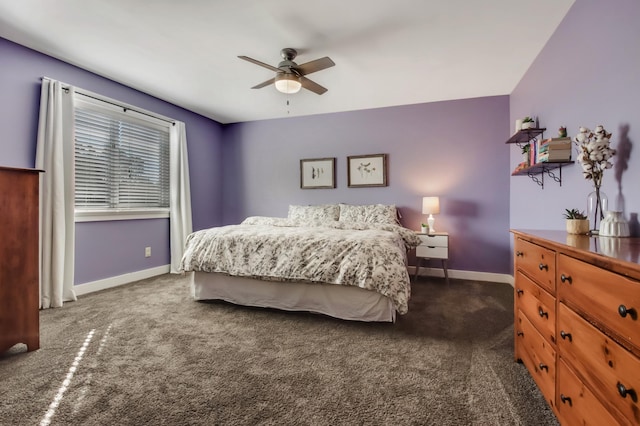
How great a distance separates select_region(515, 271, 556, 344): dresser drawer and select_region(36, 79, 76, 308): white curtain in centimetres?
365

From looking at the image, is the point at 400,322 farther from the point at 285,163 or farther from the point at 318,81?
the point at 285,163

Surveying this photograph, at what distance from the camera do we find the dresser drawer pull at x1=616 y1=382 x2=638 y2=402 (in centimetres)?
70

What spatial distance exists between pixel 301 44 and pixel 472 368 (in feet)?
8.87

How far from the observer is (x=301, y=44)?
2.49 metres

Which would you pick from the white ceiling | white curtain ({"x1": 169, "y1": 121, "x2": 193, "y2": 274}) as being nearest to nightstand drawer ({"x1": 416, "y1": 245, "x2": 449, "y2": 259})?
the white ceiling

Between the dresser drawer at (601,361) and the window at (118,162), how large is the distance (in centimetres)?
389

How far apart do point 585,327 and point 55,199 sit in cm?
377

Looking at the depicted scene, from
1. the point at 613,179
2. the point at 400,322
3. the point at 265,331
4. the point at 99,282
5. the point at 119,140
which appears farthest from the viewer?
the point at 119,140

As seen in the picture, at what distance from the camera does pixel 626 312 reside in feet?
2.34

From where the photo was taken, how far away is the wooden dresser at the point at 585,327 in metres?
0.72

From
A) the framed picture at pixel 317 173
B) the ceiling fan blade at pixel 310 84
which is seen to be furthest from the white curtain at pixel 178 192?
the ceiling fan blade at pixel 310 84

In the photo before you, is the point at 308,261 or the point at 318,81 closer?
the point at 308,261

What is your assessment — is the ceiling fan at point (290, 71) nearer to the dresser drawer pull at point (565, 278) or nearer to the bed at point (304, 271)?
the bed at point (304, 271)

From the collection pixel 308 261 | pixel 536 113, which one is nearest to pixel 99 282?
pixel 308 261
